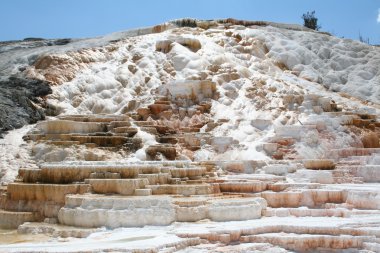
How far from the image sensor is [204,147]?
1259cm

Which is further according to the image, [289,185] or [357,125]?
[357,125]

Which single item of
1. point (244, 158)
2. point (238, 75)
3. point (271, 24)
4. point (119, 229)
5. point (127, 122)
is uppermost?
point (271, 24)

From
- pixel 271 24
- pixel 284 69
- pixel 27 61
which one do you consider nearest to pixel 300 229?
pixel 284 69

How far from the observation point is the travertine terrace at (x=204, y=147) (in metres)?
7.82

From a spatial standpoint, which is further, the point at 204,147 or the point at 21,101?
the point at 21,101

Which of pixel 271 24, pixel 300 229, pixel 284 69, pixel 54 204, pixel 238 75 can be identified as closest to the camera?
pixel 300 229

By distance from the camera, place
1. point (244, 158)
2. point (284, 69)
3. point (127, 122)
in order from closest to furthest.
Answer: point (244, 158), point (127, 122), point (284, 69)

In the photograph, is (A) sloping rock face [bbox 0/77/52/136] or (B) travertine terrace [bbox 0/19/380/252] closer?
(B) travertine terrace [bbox 0/19/380/252]

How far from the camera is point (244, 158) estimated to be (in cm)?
1209

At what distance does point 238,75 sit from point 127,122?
13.5ft

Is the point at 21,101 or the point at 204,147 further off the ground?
the point at 21,101

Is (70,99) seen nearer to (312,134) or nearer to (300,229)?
(312,134)

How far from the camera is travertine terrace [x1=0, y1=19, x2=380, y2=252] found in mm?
7820

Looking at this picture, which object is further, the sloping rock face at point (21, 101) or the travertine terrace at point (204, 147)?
the sloping rock face at point (21, 101)
